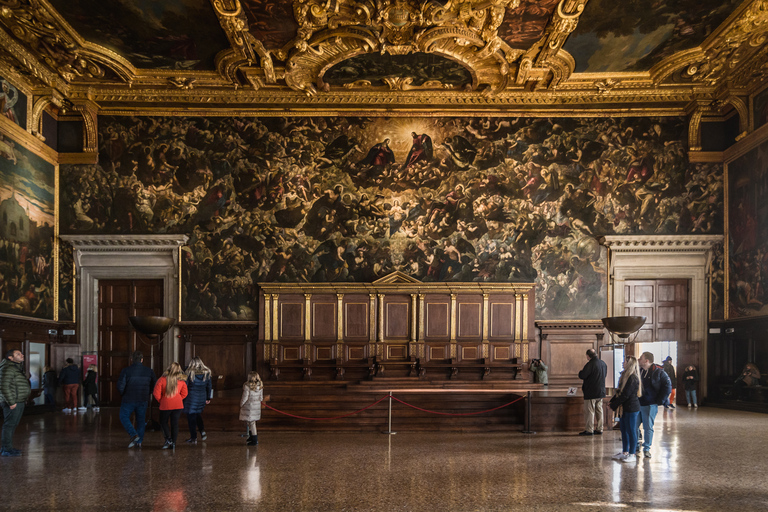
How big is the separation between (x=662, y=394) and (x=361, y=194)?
1116 cm

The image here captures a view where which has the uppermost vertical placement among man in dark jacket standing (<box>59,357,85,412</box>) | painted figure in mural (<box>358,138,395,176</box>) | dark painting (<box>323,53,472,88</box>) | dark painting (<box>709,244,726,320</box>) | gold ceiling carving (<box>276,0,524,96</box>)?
gold ceiling carving (<box>276,0,524,96</box>)

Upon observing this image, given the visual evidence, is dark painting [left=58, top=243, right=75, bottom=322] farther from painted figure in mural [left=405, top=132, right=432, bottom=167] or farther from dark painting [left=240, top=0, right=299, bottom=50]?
painted figure in mural [left=405, top=132, right=432, bottom=167]

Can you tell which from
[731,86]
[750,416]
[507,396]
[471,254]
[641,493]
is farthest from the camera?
[471,254]

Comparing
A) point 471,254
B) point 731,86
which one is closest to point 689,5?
point 731,86

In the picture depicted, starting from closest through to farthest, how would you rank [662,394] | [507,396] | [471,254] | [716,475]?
1. [716,475]
2. [662,394]
3. [507,396]
4. [471,254]

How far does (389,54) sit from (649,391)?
10658mm

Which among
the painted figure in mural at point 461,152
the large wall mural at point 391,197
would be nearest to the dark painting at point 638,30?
the large wall mural at point 391,197

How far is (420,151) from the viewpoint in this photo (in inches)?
713

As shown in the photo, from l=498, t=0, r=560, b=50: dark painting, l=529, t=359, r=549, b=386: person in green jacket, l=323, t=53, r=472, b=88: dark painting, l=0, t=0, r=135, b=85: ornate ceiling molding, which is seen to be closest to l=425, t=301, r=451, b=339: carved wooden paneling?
l=529, t=359, r=549, b=386: person in green jacket

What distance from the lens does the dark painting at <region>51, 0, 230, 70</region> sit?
13.3m

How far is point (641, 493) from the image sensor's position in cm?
688

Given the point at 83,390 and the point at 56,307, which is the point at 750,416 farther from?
the point at 56,307

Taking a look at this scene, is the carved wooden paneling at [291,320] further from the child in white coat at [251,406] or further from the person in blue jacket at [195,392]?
the child in white coat at [251,406]

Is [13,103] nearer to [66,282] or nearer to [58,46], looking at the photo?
[58,46]
